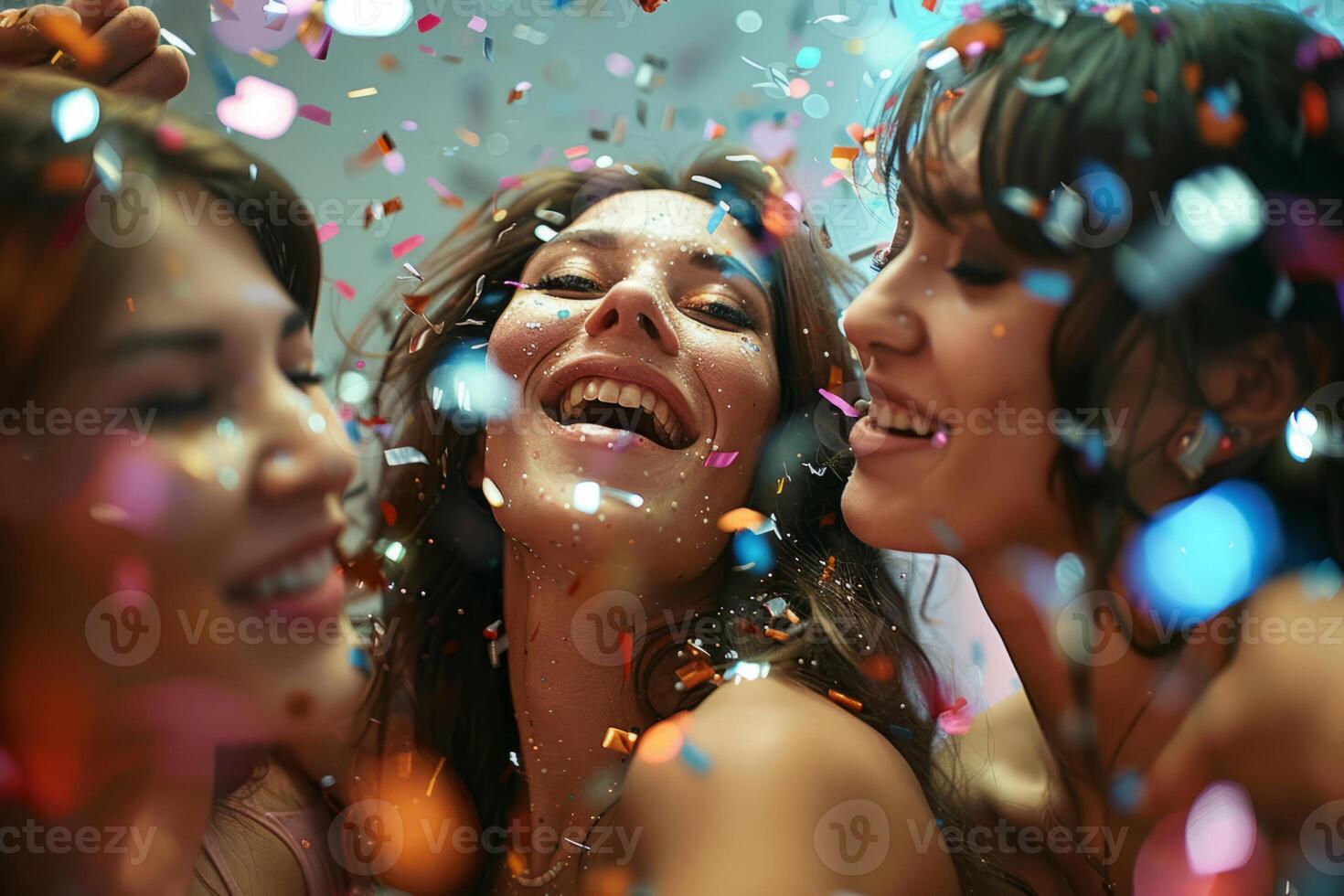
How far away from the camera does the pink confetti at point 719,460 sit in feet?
4.32

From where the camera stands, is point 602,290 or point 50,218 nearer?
point 50,218

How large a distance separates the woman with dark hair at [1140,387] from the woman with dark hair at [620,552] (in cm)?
22

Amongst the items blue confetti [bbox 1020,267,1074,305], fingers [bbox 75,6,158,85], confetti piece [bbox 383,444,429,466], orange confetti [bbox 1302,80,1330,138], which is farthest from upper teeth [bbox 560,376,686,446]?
orange confetti [bbox 1302,80,1330,138]

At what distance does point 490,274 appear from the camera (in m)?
1.56

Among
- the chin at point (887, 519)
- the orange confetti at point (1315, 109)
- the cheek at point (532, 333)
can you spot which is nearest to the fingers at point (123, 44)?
the cheek at point (532, 333)

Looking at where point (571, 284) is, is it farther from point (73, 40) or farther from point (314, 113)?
point (73, 40)

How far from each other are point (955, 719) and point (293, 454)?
0.80 m

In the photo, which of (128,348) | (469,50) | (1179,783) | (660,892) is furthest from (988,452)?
(469,50)

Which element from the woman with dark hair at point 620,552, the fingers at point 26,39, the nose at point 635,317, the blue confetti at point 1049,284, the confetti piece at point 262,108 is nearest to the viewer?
the fingers at point 26,39

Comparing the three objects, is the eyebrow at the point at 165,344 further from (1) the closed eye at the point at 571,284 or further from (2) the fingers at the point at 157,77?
(1) the closed eye at the point at 571,284

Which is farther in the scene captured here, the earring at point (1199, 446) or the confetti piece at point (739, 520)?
the confetti piece at point (739, 520)

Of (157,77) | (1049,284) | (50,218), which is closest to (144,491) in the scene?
(50,218)

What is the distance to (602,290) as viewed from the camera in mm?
1392

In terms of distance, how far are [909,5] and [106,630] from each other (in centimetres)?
125
